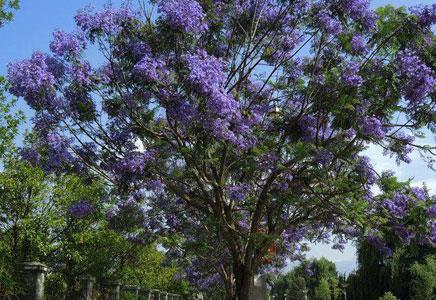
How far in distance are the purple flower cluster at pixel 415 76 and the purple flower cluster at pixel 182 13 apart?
304 cm

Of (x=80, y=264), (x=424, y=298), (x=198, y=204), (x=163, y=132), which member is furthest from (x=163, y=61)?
(x=424, y=298)

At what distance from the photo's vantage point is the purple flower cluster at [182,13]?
7820 mm

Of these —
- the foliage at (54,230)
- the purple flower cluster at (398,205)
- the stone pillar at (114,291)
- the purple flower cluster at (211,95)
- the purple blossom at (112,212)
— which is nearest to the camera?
the purple flower cluster at (211,95)

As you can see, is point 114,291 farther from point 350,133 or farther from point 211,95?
point 211,95

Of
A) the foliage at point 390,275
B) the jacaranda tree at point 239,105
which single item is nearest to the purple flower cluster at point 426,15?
the jacaranda tree at point 239,105

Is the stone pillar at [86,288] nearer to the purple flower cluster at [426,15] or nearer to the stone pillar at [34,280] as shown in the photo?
the stone pillar at [34,280]

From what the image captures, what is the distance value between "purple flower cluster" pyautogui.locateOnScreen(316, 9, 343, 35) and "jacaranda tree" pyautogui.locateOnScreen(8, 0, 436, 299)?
0.06 feet

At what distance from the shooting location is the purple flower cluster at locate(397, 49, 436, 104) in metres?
8.27

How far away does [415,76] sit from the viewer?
827 cm

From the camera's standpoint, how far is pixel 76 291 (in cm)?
1242

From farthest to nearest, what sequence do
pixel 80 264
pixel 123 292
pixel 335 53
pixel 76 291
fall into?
1. pixel 80 264
2. pixel 123 292
3. pixel 76 291
4. pixel 335 53

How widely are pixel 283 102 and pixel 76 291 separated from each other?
6.04 metres

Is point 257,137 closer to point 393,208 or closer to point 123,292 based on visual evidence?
point 393,208

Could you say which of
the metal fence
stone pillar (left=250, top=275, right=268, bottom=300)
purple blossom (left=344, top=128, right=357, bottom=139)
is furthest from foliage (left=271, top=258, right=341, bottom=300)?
purple blossom (left=344, top=128, right=357, bottom=139)
